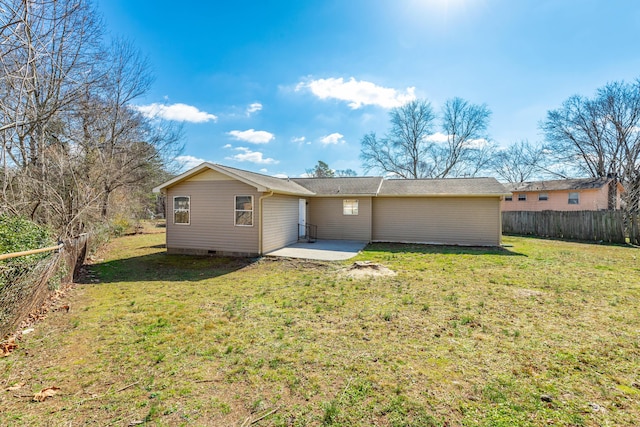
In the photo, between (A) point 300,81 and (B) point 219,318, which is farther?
(A) point 300,81

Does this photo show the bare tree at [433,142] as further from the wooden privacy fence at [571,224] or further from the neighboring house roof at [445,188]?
the neighboring house roof at [445,188]

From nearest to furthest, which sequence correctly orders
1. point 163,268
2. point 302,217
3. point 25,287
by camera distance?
point 25,287 < point 163,268 < point 302,217

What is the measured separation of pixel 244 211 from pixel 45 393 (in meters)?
7.52

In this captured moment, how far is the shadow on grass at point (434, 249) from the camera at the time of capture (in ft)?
35.7

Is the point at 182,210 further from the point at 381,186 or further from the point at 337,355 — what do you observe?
the point at 381,186

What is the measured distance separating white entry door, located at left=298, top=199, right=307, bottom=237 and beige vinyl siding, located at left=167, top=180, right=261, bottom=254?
148 inches

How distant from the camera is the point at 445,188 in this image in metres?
13.3

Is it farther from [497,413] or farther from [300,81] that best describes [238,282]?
[300,81]

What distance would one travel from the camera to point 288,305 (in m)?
5.19

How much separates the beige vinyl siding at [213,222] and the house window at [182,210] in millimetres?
137

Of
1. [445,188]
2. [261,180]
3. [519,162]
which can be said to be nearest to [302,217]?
[261,180]

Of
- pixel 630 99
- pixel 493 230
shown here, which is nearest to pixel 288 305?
pixel 493 230

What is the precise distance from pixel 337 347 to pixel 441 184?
12.5m

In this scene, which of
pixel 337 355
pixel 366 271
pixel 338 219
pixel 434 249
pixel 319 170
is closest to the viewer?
pixel 337 355
